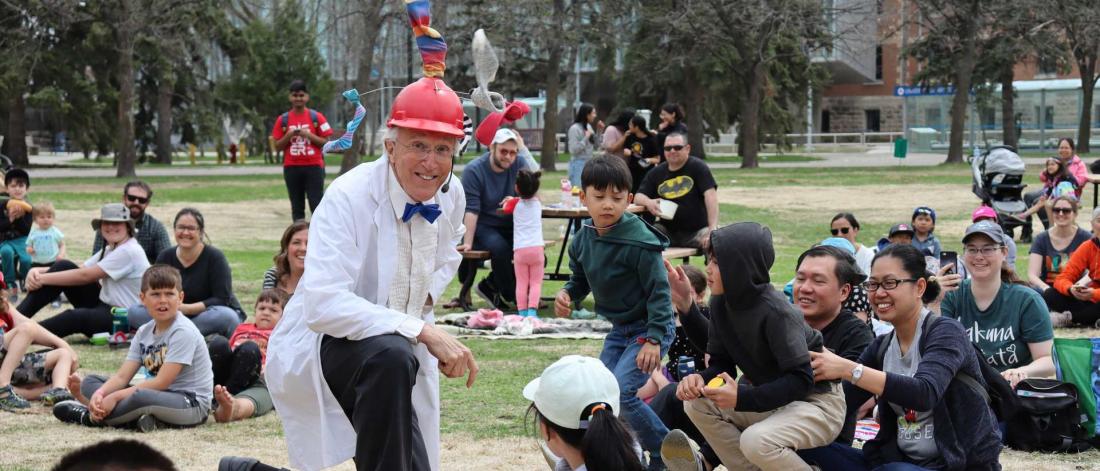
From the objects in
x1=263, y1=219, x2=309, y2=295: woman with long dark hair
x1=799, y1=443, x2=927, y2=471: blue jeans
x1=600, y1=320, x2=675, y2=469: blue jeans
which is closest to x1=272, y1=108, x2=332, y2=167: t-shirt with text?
x1=263, y1=219, x2=309, y2=295: woman with long dark hair

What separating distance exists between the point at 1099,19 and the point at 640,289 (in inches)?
1367

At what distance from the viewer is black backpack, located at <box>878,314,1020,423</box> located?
4.40 metres

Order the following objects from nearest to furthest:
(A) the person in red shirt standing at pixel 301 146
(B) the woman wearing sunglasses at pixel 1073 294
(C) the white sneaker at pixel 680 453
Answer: (C) the white sneaker at pixel 680 453 < (B) the woman wearing sunglasses at pixel 1073 294 < (A) the person in red shirt standing at pixel 301 146

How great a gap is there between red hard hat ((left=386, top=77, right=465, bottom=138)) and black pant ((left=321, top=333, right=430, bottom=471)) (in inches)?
25.9

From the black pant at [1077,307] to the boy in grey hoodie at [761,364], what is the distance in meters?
5.87

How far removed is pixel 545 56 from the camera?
46.3 m

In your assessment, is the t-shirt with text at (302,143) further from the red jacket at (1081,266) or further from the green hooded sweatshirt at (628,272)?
the green hooded sweatshirt at (628,272)

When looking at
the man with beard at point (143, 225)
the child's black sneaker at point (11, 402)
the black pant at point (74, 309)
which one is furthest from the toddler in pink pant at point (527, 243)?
the child's black sneaker at point (11, 402)

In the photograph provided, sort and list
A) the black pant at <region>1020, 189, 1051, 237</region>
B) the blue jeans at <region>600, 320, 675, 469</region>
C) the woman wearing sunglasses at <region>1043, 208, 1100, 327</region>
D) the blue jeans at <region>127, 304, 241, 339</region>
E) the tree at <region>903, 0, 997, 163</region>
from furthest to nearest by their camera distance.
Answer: the tree at <region>903, 0, 997, 163</region>, the black pant at <region>1020, 189, 1051, 237</region>, the woman wearing sunglasses at <region>1043, 208, 1100, 327</region>, the blue jeans at <region>127, 304, 241, 339</region>, the blue jeans at <region>600, 320, 675, 469</region>

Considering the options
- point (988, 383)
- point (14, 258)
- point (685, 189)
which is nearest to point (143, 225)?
point (14, 258)

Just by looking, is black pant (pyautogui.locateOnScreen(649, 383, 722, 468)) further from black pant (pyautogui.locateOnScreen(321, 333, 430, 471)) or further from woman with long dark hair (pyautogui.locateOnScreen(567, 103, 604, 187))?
woman with long dark hair (pyautogui.locateOnScreen(567, 103, 604, 187))

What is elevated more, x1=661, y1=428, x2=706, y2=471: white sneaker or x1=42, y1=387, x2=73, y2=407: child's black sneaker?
x1=661, y1=428, x2=706, y2=471: white sneaker

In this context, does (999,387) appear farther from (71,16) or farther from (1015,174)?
(71,16)

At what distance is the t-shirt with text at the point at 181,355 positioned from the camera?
6.50m
